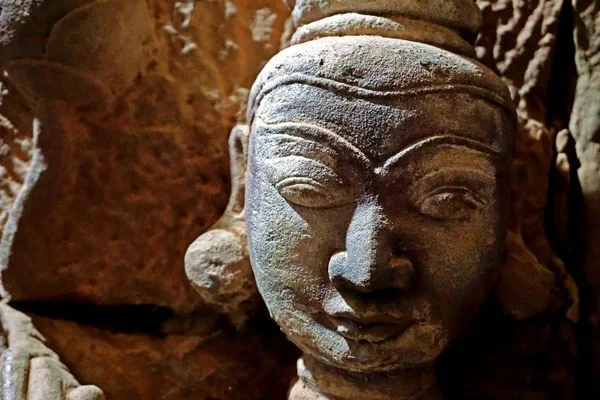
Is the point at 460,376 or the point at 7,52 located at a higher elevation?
→ the point at 7,52

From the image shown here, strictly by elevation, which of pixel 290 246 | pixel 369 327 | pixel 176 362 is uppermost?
pixel 290 246

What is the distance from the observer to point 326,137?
90 centimetres

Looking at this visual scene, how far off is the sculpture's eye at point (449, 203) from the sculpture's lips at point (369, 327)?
6.5 inches

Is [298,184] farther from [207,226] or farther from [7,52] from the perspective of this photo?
[7,52]

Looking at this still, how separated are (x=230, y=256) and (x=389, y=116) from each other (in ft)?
1.31

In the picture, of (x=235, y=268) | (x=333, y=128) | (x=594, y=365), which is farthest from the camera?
(x=594, y=365)

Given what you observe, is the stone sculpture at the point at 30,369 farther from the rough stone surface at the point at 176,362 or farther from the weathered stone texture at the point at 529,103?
the weathered stone texture at the point at 529,103

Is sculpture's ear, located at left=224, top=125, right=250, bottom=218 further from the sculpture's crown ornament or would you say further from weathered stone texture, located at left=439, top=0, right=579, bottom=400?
weathered stone texture, located at left=439, top=0, right=579, bottom=400

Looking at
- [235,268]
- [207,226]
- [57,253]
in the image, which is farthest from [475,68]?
[57,253]

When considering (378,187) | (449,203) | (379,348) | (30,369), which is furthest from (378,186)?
(30,369)

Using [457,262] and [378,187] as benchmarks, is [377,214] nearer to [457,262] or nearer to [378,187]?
[378,187]

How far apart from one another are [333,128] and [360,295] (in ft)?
0.78

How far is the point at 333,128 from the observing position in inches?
35.5

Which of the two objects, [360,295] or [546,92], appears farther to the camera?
[546,92]
